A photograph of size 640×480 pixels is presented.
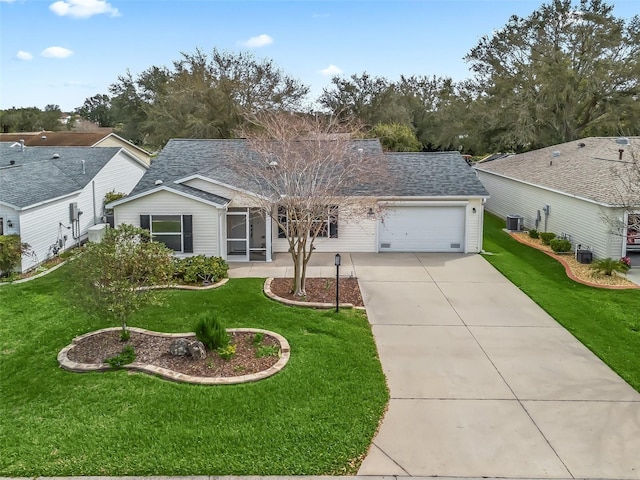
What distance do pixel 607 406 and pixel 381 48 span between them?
1734 centimetres

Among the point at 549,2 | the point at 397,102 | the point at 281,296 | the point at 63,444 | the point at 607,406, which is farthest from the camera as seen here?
the point at 397,102

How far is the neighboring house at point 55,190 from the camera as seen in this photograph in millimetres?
15844

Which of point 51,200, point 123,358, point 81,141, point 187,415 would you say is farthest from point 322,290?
point 81,141

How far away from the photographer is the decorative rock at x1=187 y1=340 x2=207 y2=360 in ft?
30.5

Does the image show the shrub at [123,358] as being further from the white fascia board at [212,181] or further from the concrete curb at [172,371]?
the white fascia board at [212,181]

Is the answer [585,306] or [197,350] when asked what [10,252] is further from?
[585,306]

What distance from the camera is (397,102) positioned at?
48.6 meters

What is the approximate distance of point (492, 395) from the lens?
8.35 meters

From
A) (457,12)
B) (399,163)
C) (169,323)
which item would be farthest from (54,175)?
(457,12)

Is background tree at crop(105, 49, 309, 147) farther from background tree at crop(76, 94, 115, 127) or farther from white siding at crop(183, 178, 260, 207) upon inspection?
background tree at crop(76, 94, 115, 127)

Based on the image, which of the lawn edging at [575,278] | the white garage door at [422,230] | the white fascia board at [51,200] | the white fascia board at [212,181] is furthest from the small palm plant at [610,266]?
the white fascia board at [51,200]

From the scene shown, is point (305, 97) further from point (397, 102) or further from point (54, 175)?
point (54, 175)

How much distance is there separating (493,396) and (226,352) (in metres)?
4.61

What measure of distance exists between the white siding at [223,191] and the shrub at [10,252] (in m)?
5.58
